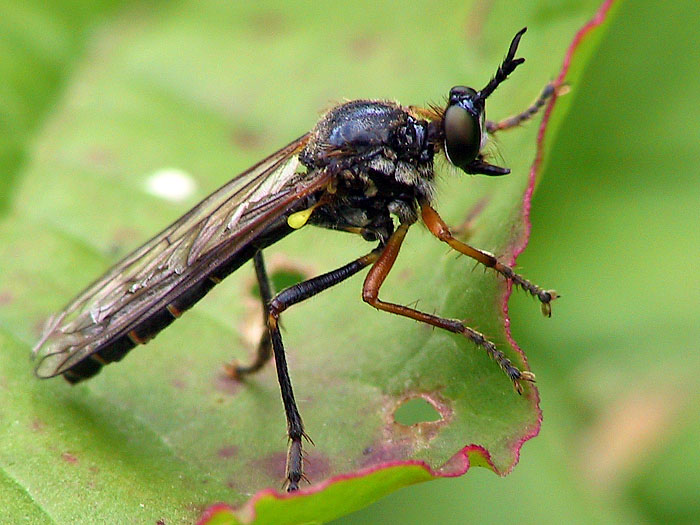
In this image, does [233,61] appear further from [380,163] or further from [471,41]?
[380,163]

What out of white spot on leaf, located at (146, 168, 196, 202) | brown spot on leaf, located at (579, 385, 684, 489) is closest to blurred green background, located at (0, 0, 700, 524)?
brown spot on leaf, located at (579, 385, 684, 489)

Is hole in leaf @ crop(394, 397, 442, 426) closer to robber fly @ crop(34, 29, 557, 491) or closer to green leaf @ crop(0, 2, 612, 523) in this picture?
green leaf @ crop(0, 2, 612, 523)

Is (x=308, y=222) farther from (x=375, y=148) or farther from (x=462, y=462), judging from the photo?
(x=462, y=462)

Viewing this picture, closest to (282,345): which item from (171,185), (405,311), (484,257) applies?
(405,311)

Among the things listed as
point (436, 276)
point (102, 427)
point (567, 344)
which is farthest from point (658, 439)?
point (102, 427)

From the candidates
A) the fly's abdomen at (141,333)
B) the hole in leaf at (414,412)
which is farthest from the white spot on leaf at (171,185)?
the hole in leaf at (414,412)

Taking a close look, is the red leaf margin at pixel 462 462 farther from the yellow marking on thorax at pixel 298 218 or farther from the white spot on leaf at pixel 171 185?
the white spot on leaf at pixel 171 185
